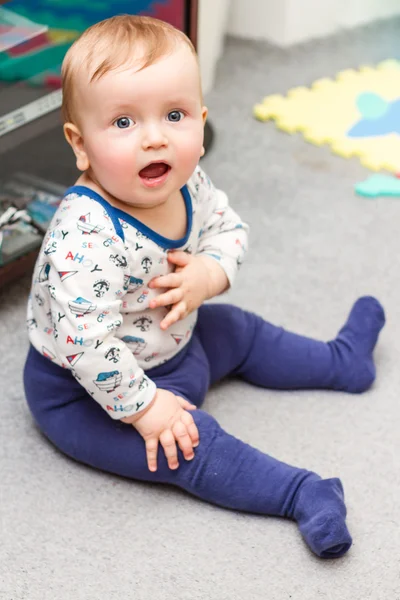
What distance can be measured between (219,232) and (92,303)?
0.25 metres

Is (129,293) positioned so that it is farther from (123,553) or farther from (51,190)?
(51,190)

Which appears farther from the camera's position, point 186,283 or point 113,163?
point 186,283

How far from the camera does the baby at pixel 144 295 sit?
2.73ft

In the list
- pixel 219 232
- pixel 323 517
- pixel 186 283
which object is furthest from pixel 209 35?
pixel 323 517

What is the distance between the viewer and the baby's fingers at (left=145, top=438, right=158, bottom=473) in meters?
0.91

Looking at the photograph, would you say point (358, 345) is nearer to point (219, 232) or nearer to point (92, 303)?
point (219, 232)

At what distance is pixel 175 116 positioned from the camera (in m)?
0.85

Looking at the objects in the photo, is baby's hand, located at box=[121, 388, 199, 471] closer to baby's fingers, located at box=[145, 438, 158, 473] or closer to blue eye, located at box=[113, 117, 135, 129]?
baby's fingers, located at box=[145, 438, 158, 473]

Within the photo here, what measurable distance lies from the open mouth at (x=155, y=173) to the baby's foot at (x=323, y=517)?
0.36 metres

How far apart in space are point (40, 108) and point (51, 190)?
5.8 inches

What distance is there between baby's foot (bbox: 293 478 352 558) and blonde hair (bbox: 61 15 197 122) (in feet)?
1.54

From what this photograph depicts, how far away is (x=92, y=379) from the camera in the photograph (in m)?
0.87

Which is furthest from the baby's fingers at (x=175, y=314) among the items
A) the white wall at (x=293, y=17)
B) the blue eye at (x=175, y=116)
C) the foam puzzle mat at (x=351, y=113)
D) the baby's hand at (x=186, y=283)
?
the white wall at (x=293, y=17)

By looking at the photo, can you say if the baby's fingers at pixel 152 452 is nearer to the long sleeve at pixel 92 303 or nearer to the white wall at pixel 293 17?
the long sleeve at pixel 92 303
